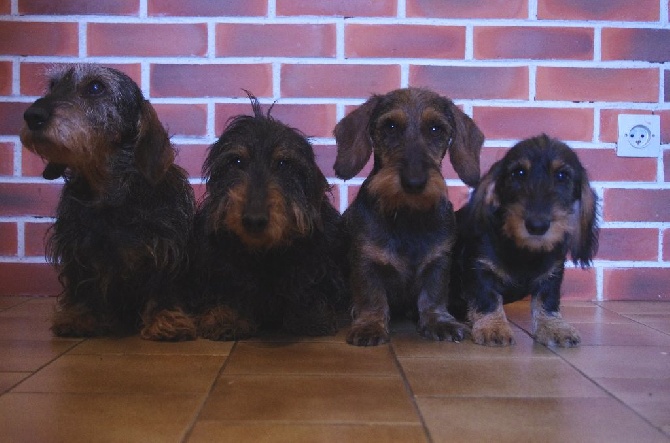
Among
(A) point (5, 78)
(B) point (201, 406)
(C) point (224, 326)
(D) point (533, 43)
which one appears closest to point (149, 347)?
(C) point (224, 326)

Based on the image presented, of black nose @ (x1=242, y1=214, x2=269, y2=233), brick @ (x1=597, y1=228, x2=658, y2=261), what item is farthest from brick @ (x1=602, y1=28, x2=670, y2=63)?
black nose @ (x1=242, y1=214, x2=269, y2=233)

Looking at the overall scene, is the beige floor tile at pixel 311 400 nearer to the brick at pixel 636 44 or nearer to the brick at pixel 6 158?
the brick at pixel 6 158

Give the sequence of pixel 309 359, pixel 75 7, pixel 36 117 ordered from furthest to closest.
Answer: pixel 75 7 < pixel 36 117 < pixel 309 359

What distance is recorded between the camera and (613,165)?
11.6 feet

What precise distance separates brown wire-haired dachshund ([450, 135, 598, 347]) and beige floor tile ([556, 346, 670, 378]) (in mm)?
113

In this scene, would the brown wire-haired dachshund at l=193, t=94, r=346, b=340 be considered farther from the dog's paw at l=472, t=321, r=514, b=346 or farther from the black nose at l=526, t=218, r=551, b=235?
the black nose at l=526, t=218, r=551, b=235

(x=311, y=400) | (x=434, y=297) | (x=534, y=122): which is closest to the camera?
(x=311, y=400)

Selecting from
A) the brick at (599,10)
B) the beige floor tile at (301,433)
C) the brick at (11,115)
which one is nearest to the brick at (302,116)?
the brick at (11,115)

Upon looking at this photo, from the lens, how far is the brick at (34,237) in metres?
3.50

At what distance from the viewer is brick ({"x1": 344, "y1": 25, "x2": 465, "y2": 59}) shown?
11.3 ft

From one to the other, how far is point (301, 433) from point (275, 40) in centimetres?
244

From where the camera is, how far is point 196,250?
2.66m

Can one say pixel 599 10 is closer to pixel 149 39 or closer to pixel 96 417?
pixel 149 39

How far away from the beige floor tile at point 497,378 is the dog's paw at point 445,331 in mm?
303
